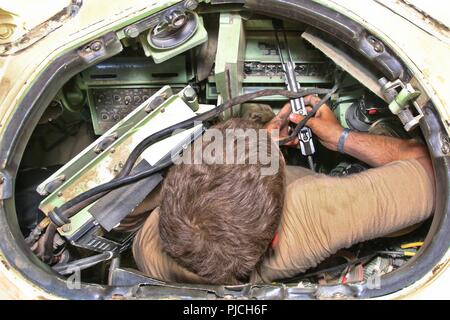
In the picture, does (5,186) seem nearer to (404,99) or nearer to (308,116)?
(308,116)

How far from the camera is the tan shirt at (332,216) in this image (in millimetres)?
1358

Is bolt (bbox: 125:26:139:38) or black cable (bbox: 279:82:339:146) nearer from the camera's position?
bolt (bbox: 125:26:139:38)

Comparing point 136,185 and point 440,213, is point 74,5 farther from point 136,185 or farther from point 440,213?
point 440,213

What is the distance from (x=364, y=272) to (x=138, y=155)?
717 millimetres

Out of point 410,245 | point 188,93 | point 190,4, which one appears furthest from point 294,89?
point 410,245

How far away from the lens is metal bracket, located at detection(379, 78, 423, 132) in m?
1.23

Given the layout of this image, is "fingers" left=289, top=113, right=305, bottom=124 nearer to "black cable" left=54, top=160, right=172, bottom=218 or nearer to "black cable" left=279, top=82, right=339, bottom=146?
"black cable" left=279, top=82, right=339, bottom=146

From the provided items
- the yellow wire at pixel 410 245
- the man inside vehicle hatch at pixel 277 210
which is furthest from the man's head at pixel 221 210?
the yellow wire at pixel 410 245

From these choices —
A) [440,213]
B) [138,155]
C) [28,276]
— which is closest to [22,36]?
[138,155]

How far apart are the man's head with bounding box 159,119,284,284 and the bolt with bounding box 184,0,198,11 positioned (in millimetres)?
316

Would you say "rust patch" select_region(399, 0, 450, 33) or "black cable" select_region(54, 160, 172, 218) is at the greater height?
"rust patch" select_region(399, 0, 450, 33)

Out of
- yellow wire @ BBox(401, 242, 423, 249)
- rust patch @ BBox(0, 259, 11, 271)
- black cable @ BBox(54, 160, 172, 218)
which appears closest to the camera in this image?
rust patch @ BBox(0, 259, 11, 271)

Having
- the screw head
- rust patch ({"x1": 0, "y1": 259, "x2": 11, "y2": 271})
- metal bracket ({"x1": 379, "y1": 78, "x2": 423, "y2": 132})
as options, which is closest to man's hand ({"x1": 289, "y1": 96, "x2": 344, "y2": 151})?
metal bracket ({"x1": 379, "y1": 78, "x2": 423, "y2": 132})

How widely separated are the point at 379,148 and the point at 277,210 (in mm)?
385
